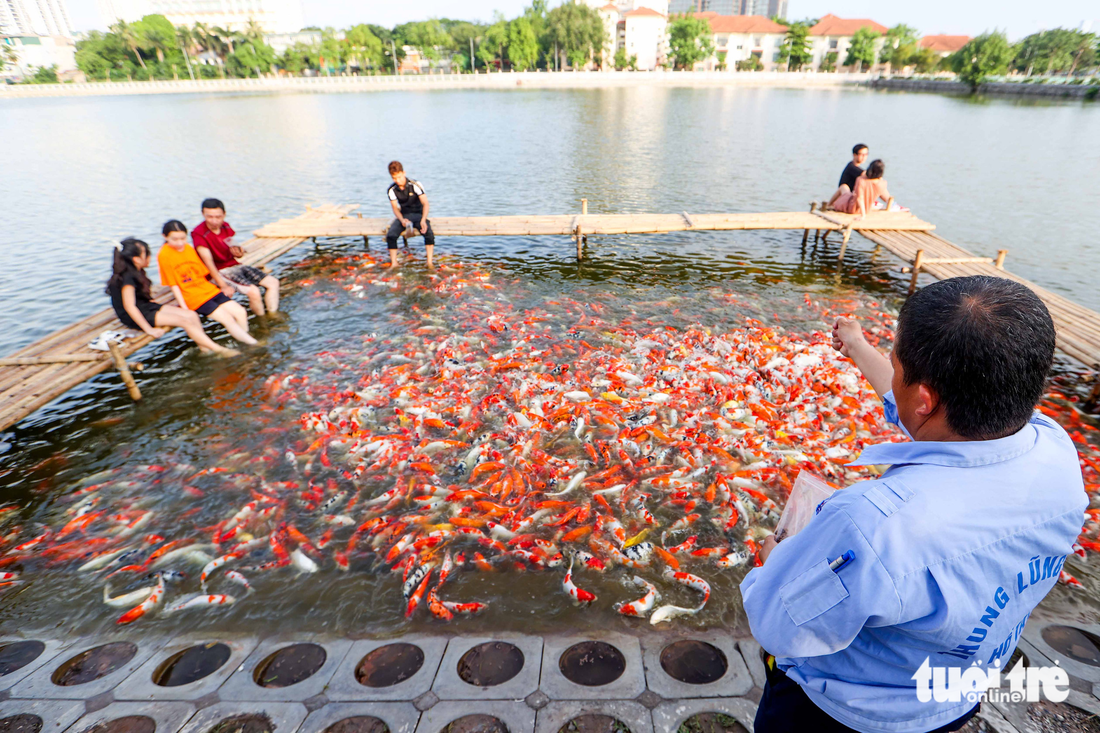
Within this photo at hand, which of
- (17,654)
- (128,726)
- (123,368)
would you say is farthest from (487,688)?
(123,368)

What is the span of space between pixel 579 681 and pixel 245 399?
7267mm

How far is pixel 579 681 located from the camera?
407cm

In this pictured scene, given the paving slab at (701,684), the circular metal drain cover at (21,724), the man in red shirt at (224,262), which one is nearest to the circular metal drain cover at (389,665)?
the paving slab at (701,684)

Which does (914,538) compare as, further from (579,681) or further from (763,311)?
(763,311)

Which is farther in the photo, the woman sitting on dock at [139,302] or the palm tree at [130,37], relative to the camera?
the palm tree at [130,37]

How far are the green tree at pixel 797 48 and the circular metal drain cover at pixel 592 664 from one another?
149 meters

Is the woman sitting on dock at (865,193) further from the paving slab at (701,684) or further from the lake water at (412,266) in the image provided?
the paving slab at (701,684)

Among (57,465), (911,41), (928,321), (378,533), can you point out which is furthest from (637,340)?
(911,41)

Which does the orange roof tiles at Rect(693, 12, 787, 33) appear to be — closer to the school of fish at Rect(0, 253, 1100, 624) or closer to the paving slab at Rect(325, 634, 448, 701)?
the school of fish at Rect(0, 253, 1100, 624)

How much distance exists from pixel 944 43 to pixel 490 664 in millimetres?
167999

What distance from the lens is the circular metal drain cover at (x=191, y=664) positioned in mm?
4219

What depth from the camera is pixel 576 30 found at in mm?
111875

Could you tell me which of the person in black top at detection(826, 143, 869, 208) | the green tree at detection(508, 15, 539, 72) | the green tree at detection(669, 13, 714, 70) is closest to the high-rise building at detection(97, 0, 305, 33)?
the green tree at detection(508, 15, 539, 72)

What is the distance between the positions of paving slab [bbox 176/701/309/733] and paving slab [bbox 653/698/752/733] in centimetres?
264
